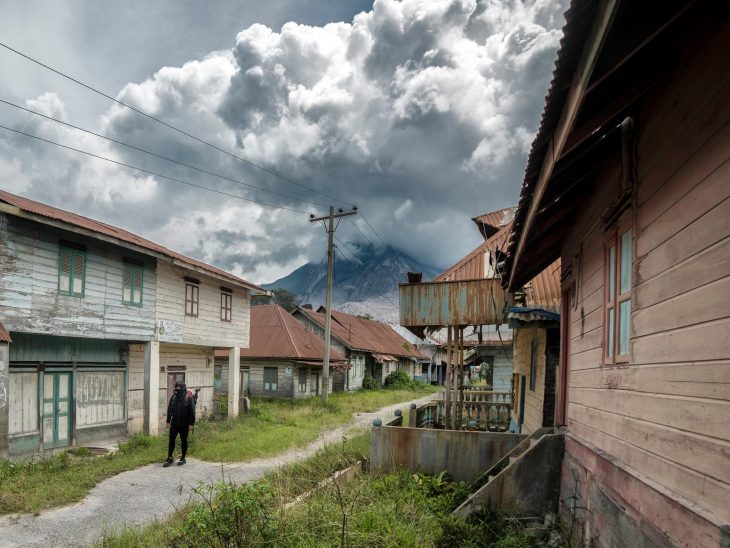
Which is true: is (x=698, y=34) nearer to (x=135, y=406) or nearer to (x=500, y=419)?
(x=500, y=419)

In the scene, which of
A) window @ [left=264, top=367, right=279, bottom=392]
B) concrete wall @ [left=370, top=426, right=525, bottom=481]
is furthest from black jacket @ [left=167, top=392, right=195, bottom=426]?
window @ [left=264, top=367, right=279, bottom=392]

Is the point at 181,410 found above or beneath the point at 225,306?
beneath

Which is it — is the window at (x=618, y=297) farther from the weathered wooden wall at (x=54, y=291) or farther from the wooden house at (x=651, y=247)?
the weathered wooden wall at (x=54, y=291)

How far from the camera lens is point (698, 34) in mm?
2852

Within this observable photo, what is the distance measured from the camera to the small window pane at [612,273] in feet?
14.8

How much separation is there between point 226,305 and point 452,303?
10.3 metres

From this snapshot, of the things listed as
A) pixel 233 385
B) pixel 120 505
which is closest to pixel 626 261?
pixel 120 505

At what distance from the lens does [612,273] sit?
181 inches

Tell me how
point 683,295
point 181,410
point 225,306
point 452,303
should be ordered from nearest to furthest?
point 683,295 < point 181,410 < point 452,303 < point 225,306

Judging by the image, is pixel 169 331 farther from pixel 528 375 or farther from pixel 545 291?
pixel 545 291

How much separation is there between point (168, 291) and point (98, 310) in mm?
2755

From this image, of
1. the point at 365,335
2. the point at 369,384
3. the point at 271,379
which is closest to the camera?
the point at 271,379

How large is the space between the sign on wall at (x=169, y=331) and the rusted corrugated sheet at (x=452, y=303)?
24.9 feet

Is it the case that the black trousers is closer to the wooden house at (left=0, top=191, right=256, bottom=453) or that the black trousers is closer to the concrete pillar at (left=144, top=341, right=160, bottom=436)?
the wooden house at (left=0, top=191, right=256, bottom=453)
